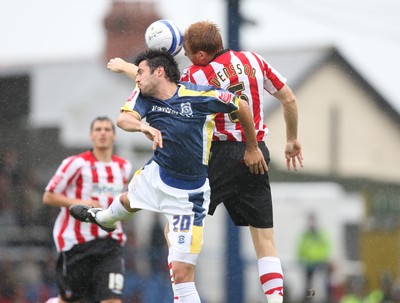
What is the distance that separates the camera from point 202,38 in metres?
7.01

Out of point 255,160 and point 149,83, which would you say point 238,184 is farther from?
point 149,83

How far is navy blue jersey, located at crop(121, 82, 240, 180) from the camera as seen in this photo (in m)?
6.70

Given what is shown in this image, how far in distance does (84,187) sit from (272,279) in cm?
218

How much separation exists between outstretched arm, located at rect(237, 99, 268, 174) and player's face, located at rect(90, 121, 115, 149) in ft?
6.23

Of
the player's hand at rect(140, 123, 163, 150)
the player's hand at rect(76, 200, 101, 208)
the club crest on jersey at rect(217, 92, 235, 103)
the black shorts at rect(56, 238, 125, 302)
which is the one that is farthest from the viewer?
the black shorts at rect(56, 238, 125, 302)

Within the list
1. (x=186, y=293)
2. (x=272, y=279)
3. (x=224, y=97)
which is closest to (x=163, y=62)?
(x=224, y=97)

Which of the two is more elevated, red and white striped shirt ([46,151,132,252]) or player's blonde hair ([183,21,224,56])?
player's blonde hair ([183,21,224,56])

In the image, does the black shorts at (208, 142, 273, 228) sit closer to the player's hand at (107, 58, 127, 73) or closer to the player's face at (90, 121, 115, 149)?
the player's hand at (107, 58, 127, 73)

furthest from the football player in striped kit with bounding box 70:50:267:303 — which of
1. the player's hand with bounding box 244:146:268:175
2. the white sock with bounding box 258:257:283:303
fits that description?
the white sock with bounding box 258:257:283:303

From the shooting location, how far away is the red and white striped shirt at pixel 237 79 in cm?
709

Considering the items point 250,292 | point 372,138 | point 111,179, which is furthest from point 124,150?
point 111,179

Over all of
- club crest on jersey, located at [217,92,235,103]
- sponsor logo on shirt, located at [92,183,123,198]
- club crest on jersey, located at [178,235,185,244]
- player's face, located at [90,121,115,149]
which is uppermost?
club crest on jersey, located at [217,92,235,103]

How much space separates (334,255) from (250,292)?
433cm

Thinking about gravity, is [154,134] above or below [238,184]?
above
